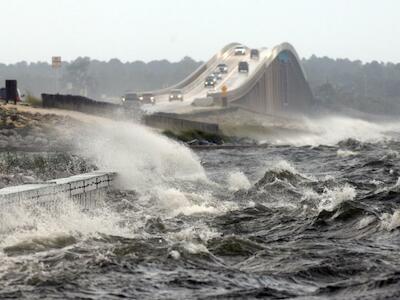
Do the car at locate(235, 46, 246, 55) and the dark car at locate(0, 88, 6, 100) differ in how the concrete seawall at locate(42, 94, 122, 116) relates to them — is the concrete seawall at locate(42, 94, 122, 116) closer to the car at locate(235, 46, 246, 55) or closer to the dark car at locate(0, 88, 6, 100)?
the dark car at locate(0, 88, 6, 100)

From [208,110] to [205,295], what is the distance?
297 ft

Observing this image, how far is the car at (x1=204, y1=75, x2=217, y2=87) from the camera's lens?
13096 cm

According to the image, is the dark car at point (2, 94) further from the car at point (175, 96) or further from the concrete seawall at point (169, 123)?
the car at point (175, 96)

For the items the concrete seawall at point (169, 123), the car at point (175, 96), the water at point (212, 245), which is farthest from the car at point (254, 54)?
the water at point (212, 245)

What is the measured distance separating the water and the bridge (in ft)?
246

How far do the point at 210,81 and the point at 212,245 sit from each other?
118 meters

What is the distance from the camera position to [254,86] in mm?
134875

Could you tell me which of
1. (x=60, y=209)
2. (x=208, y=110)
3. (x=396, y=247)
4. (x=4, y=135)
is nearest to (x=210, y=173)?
(x=4, y=135)

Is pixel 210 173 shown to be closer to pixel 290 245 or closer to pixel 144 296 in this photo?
pixel 290 245

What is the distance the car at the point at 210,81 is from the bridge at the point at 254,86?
68 centimetres

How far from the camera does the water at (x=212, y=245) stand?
11938 millimetres

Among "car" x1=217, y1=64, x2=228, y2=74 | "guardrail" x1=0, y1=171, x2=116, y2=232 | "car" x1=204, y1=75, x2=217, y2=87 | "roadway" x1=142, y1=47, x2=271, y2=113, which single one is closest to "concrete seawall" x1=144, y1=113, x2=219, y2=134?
"roadway" x1=142, y1=47, x2=271, y2=113

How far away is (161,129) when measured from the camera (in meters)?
62.2

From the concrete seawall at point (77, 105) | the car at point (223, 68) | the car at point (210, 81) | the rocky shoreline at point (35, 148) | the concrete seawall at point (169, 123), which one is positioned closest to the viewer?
the rocky shoreline at point (35, 148)
